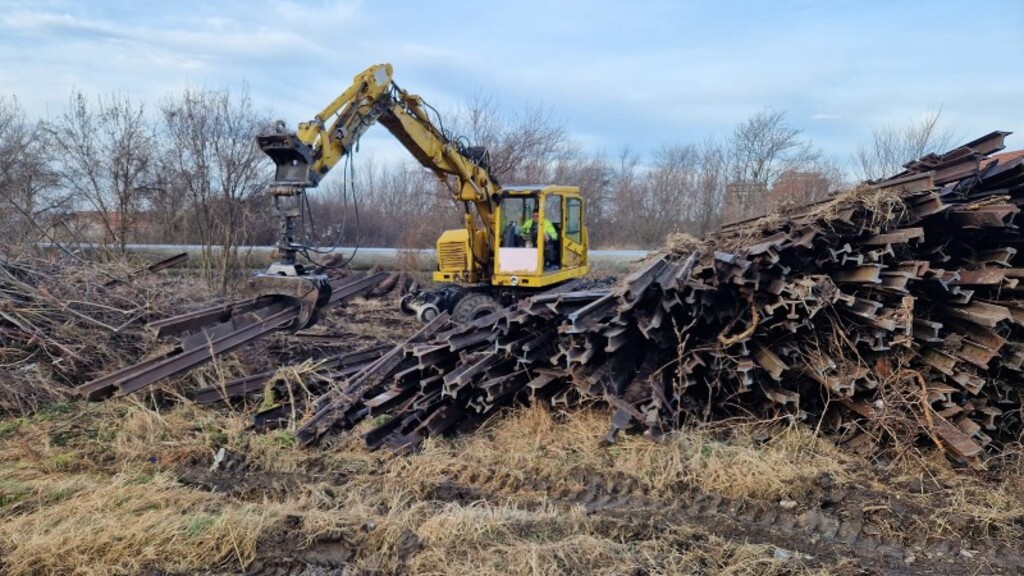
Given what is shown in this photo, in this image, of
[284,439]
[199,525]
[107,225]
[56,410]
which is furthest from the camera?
[107,225]

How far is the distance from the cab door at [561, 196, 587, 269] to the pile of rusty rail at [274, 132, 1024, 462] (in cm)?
539

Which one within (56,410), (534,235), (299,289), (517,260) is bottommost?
(56,410)

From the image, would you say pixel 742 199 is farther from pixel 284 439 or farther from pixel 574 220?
pixel 284 439

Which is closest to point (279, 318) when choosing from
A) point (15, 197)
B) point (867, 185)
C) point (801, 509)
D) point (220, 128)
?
point (801, 509)

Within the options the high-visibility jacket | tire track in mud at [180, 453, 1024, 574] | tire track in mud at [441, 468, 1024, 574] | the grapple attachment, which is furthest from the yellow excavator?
tire track in mud at [441, 468, 1024, 574]

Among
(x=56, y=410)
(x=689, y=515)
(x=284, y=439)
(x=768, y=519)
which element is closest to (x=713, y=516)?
(x=689, y=515)

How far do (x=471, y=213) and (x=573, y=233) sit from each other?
74.0 inches

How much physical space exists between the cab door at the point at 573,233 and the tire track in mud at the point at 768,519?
6.68 meters

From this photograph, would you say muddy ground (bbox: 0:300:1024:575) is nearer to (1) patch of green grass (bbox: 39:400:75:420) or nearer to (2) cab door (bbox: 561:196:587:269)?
(1) patch of green grass (bbox: 39:400:75:420)

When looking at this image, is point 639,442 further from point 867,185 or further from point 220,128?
point 220,128

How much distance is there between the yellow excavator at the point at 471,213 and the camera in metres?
7.80

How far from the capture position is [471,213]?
11.4 m

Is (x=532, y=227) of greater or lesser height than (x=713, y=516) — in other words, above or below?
above

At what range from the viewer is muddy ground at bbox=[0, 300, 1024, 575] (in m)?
3.82
